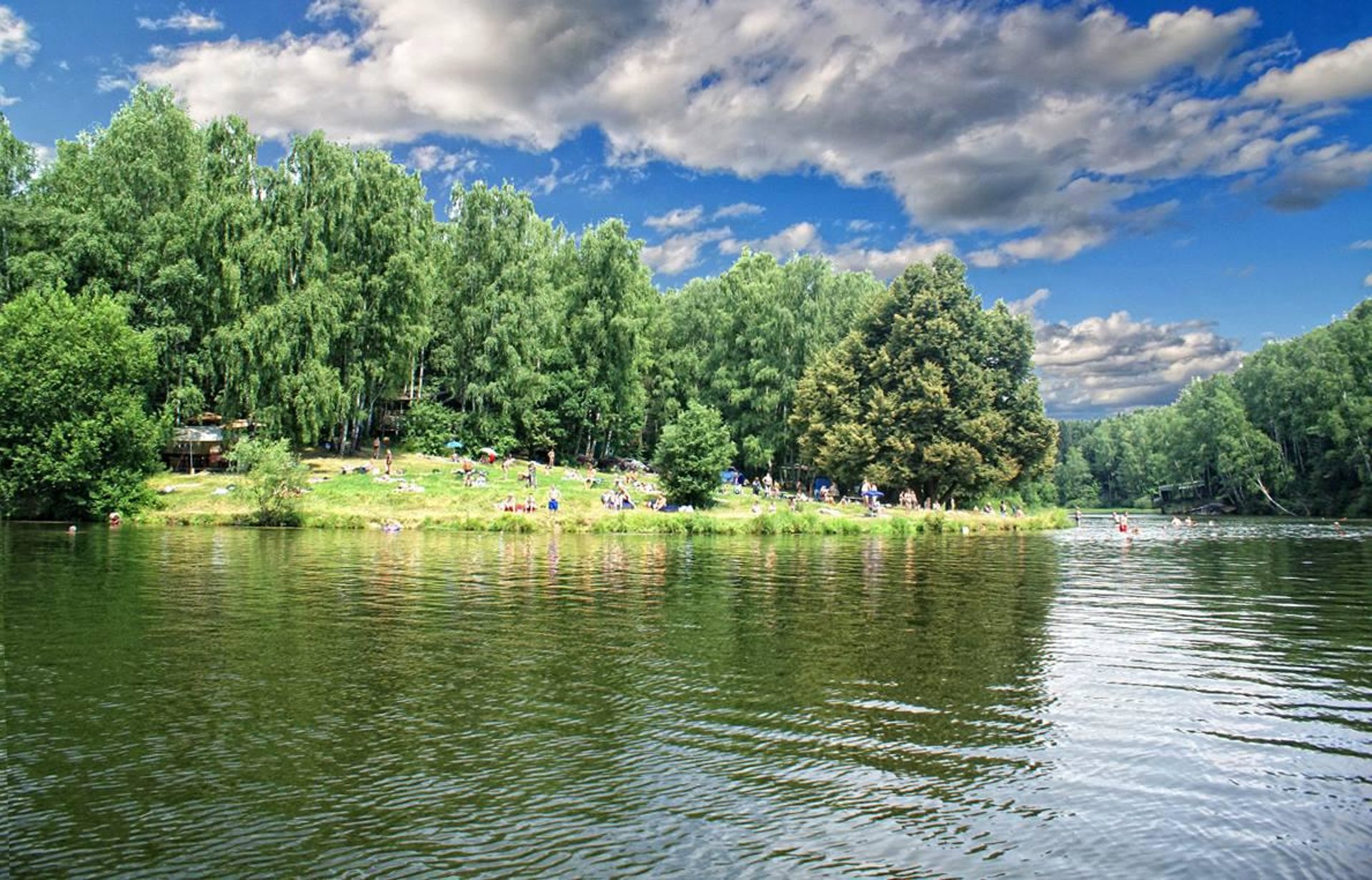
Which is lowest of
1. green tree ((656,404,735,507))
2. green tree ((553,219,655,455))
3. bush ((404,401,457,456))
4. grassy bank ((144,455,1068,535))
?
grassy bank ((144,455,1068,535))

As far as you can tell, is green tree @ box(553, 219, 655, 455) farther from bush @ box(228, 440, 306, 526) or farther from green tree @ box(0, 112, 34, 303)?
green tree @ box(0, 112, 34, 303)

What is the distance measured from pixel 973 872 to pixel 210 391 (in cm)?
6868

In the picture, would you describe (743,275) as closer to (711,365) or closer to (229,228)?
(711,365)

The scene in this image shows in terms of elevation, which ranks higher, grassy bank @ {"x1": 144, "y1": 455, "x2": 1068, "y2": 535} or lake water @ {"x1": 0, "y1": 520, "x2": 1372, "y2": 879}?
grassy bank @ {"x1": 144, "y1": 455, "x2": 1068, "y2": 535}

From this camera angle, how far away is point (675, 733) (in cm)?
1097

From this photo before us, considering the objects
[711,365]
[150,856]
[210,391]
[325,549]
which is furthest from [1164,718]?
[711,365]

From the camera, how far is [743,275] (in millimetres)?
87750

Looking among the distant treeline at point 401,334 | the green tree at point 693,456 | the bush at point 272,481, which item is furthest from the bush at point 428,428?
the green tree at point 693,456

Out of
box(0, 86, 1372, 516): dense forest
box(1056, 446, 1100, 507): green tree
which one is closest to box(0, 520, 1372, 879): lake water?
box(0, 86, 1372, 516): dense forest

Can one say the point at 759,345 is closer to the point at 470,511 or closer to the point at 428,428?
the point at 428,428

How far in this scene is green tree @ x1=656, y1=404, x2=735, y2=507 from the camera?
183ft

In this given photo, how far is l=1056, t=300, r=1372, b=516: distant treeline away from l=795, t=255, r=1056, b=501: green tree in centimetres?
4550

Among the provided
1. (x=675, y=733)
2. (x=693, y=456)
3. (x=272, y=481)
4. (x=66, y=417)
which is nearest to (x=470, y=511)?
(x=272, y=481)

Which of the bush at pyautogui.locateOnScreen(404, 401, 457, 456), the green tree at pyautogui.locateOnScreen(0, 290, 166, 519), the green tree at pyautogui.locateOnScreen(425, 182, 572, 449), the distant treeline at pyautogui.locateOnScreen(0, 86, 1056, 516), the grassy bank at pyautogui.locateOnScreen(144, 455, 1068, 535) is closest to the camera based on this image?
the green tree at pyautogui.locateOnScreen(0, 290, 166, 519)
